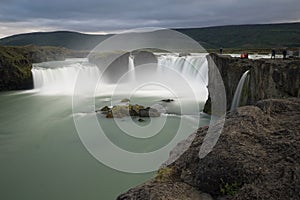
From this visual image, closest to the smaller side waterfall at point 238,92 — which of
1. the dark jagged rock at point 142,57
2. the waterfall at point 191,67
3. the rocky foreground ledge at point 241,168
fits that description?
the rocky foreground ledge at point 241,168

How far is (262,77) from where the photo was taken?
44.9 feet

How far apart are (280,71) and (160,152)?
21.7 feet

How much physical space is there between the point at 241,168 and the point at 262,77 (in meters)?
11.2

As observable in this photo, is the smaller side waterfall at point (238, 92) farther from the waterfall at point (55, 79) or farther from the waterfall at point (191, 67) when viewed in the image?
the waterfall at point (55, 79)

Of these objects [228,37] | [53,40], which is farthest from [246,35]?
[53,40]

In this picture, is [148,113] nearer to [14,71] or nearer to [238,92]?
[238,92]

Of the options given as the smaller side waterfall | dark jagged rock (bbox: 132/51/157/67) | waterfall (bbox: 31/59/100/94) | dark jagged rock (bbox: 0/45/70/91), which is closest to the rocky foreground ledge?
the smaller side waterfall

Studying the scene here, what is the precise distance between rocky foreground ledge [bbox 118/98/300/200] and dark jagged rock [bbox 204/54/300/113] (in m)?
7.40

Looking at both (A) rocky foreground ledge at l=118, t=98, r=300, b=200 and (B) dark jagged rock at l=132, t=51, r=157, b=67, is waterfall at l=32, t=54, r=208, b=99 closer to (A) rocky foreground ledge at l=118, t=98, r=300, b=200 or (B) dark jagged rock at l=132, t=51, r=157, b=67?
(B) dark jagged rock at l=132, t=51, r=157, b=67

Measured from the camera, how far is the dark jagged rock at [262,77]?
450 inches

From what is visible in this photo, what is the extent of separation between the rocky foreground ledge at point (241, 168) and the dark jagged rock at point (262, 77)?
24.3 feet

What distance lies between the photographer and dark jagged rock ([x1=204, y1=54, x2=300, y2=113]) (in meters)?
11.4

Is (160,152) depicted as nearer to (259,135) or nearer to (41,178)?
(41,178)

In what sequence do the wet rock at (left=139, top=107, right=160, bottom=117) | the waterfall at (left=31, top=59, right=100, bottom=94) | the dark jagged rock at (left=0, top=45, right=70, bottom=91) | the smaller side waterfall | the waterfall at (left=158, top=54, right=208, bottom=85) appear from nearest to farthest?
1. the smaller side waterfall
2. the wet rock at (left=139, top=107, right=160, bottom=117)
3. the waterfall at (left=158, top=54, right=208, bottom=85)
4. the waterfall at (left=31, top=59, right=100, bottom=94)
5. the dark jagged rock at (left=0, top=45, right=70, bottom=91)
